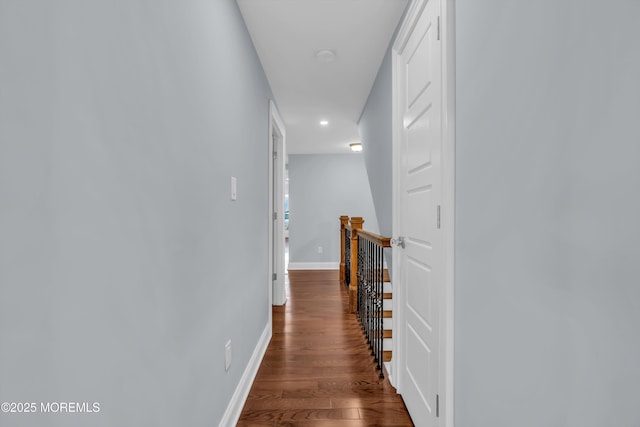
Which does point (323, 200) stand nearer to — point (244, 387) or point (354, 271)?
point (354, 271)

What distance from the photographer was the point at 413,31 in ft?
6.29

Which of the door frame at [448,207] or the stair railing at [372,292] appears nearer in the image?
the door frame at [448,207]

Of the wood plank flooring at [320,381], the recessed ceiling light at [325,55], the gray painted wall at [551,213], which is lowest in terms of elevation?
the wood plank flooring at [320,381]

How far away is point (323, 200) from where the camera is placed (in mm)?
7141

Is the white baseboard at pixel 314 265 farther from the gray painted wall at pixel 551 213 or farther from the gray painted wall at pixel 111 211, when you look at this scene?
the gray painted wall at pixel 551 213

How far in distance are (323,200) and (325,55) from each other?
4.52m

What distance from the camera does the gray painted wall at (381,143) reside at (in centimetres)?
269

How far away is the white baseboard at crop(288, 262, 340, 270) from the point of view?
701 centimetres

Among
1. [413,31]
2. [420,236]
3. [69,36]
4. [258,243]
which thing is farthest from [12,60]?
Result: [258,243]

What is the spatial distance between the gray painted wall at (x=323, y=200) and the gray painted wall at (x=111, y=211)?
5.45 m

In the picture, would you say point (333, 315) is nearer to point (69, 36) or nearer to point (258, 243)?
point (258, 243)

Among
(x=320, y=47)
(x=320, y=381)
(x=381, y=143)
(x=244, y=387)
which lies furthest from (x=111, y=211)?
(x=381, y=143)

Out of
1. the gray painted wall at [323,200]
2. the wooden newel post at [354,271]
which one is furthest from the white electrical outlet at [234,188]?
Answer: the gray painted wall at [323,200]

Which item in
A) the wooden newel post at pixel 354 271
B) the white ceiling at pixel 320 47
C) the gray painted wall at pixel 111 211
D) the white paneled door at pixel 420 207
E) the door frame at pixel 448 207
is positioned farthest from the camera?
the wooden newel post at pixel 354 271
